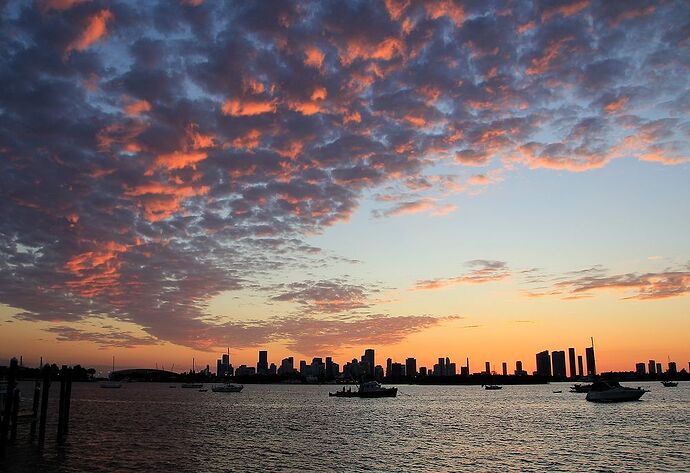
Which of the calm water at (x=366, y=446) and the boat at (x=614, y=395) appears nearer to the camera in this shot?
the calm water at (x=366, y=446)

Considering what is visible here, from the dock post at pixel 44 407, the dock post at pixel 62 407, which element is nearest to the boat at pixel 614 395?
the dock post at pixel 62 407

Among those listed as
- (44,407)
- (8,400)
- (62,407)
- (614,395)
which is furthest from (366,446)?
(614,395)

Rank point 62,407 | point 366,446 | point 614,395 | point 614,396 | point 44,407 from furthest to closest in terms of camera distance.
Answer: point 614,396, point 614,395, point 62,407, point 366,446, point 44,407

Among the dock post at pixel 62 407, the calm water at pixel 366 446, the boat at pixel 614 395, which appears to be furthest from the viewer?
the boat at pixel 614 395

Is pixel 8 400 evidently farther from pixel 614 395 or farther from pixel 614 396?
pixel 614 396

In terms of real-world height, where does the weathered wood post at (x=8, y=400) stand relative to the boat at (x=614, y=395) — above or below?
above

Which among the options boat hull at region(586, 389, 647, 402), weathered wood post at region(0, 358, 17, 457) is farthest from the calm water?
boat hull at region(586, 389, 647, 402)

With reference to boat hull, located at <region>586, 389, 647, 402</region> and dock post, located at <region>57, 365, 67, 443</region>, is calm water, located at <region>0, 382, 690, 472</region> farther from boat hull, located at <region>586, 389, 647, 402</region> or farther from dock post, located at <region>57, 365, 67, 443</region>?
boat hull, located at <region>586, 389, 647, 402</region>

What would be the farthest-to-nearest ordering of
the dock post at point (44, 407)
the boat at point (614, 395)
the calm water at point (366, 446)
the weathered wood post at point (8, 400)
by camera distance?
1. the boat at point (614, 395)
2. the dock post at point (44, 407)
3. the weathered wood post at point (8, 400)
4. the calm water at point (366, 446)

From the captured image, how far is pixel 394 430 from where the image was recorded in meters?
78.2

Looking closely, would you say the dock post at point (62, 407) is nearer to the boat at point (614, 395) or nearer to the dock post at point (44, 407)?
the dock post at point (44, 407)

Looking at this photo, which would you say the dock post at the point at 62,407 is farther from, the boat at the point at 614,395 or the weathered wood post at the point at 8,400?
the boat at the point at 614,395

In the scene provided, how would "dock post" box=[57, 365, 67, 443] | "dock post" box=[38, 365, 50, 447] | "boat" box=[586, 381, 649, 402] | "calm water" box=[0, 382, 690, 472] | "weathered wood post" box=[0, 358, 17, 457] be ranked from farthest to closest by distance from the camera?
1. "boat" box=[586, 381, 649, 402]
2. "dock post" box=[57, 365, 67, 443]
3. "dock post" box=[38, 365, 50, 447]
4. "weathered wood post" box=[0, 358, 17, 457]
5. "calm water" box=[0, 382, 690, 472]

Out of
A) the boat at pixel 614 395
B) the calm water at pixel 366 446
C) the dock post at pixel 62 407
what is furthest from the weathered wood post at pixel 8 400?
the boat at pixel 614 395
